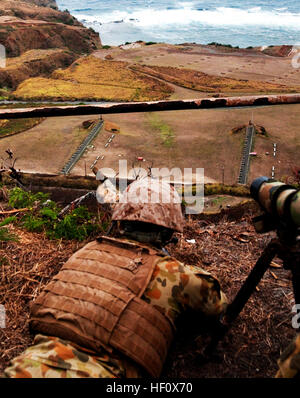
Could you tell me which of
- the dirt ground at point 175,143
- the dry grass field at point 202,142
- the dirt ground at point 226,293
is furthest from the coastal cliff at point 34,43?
the dirt ground at point 226,293

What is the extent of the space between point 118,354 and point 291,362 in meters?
1.16

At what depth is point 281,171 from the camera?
1619cm

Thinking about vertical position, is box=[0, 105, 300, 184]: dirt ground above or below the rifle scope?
below

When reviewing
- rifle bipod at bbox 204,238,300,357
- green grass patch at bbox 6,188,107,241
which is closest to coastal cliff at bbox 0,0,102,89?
green grass patch at bbox 6,188,107,241

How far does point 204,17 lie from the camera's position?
110188 millimetres

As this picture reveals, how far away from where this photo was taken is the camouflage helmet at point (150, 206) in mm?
3223

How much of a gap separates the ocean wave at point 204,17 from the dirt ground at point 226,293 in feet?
344

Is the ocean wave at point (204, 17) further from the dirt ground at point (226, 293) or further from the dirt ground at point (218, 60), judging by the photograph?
the dirt ground at point (226, 293)

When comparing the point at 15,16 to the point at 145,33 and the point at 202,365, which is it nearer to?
the point at 145,33

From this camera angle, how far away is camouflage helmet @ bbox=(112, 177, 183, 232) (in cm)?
322

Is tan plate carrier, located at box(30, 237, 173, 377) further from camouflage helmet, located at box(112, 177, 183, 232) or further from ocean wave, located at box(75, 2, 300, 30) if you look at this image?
ocean wave, located at box(75, 2, 300, 30)

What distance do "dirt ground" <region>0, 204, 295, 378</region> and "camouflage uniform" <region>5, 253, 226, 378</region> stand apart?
0.92 ft

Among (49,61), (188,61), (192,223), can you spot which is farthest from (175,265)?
(49,61)
